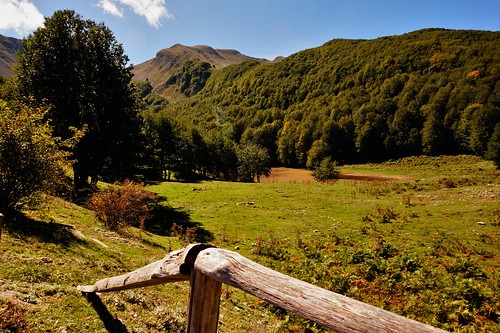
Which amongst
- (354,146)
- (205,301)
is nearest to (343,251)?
(205,301)

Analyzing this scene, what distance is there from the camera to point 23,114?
13.5 m

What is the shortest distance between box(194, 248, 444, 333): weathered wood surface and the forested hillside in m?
72.8

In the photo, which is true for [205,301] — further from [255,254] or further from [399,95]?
[399,95]

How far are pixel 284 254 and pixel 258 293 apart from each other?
1907 cm

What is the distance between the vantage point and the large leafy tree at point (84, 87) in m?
26.9

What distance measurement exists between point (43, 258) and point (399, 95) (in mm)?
155959

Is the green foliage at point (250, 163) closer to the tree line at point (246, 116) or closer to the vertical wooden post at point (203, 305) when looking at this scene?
the tree line at point (246, 116)

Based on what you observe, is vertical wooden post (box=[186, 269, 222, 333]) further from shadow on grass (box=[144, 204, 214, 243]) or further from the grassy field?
shadow on grass (box=[144, 204, 214, 243])

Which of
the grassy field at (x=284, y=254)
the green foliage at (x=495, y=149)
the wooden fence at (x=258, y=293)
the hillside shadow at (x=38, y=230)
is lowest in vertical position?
the grassy field at (x=284, y=254)

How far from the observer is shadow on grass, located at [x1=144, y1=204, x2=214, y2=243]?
82.1 ft

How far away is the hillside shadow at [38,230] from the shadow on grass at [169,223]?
10818mm

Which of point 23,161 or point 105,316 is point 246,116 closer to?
point 23,161

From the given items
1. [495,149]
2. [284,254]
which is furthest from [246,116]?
[284,254]

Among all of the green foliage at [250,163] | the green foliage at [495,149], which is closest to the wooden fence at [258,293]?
the green foliage at [495,149]
